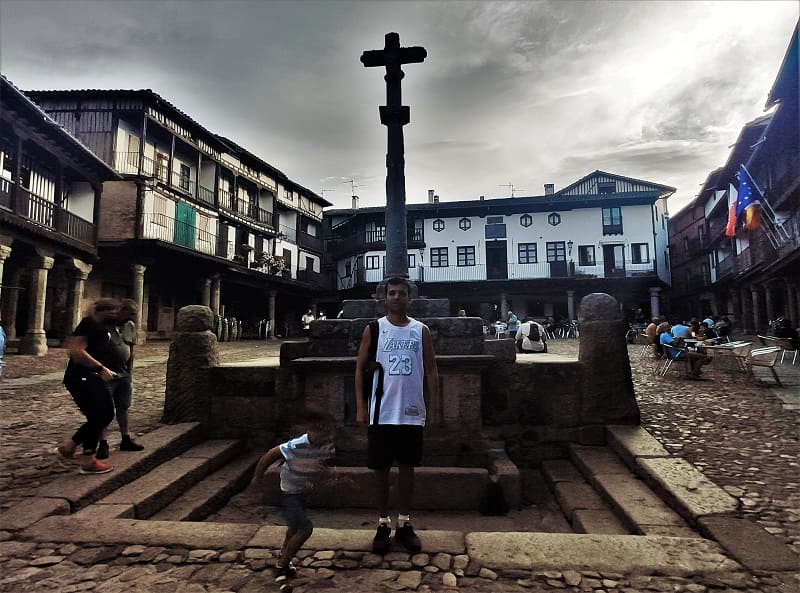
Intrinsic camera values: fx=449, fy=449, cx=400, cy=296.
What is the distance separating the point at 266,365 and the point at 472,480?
2693 mm

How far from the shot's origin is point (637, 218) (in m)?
28.3

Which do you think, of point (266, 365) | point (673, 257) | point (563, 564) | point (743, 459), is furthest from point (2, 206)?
point (673, 257)

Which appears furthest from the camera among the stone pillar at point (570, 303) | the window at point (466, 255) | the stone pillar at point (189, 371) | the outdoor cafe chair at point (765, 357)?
the window at point (466, 255)

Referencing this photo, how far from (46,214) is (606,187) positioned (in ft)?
104

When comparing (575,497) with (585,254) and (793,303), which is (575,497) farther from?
(585,254)

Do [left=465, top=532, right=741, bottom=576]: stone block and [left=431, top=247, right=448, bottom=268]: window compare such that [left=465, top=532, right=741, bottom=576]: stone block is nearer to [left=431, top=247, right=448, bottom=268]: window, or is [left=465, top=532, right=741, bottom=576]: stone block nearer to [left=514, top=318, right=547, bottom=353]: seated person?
[left=514, top=318, right=547, bottom=353]: seated person

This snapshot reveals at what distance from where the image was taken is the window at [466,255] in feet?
98.0

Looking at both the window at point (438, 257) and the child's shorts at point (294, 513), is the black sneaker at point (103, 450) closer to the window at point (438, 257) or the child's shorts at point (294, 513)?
the child's shorts at point (294, 513)

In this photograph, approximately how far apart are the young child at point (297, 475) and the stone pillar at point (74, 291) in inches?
610

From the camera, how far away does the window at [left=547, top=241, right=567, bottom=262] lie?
2889 cm

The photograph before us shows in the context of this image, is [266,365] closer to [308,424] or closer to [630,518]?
[308,424]

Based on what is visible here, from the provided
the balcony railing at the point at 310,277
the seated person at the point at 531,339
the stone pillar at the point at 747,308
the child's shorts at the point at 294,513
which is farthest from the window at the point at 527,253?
the child's shorts at the point at 294,513

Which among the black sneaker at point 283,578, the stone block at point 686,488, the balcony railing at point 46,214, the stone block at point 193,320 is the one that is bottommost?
the black sneaker at point 283,578

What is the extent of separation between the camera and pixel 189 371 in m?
5.15
